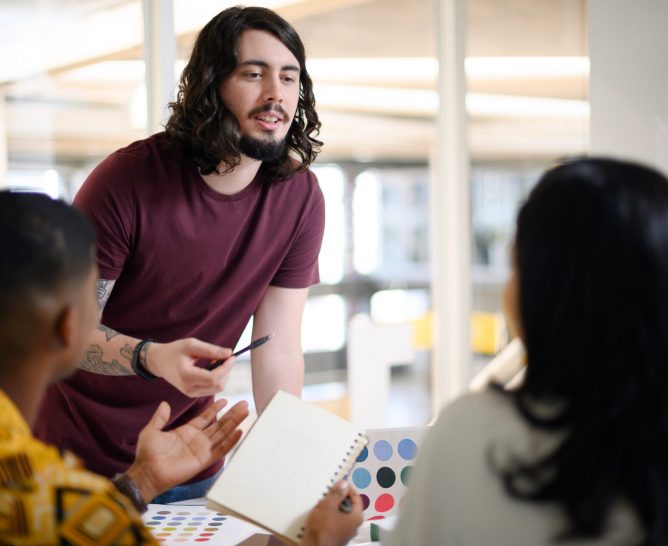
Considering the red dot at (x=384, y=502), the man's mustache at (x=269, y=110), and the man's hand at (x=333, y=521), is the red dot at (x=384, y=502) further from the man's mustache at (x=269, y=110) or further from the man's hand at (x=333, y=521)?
the man's mustache at (x=269, y=110)

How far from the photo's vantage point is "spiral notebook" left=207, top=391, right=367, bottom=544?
3.65 feet

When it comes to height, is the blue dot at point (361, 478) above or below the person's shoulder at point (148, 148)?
below

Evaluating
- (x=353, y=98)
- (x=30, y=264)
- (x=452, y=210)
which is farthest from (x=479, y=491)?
(x=353, y=98)

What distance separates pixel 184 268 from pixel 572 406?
996mm

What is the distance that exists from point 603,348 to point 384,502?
0.77m

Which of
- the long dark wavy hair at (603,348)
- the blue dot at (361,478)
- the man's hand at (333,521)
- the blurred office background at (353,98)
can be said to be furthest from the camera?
the blurred office background at (353,98)

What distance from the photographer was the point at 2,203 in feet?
2.93

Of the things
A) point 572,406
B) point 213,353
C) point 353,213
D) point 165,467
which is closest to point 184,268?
point 213,353

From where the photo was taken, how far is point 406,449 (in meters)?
1.46

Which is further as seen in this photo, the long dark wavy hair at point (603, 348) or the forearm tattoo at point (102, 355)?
the forearm tattoo at point (102, 355)

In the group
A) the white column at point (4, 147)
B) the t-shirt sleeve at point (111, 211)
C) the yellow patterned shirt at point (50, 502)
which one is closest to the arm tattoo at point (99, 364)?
the t-shirt sleeve at point (111, 211)

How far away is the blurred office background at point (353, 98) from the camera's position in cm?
309

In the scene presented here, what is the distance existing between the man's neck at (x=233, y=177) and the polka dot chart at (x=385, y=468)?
611 mm

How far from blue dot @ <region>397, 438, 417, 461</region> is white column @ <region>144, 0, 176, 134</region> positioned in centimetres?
166
